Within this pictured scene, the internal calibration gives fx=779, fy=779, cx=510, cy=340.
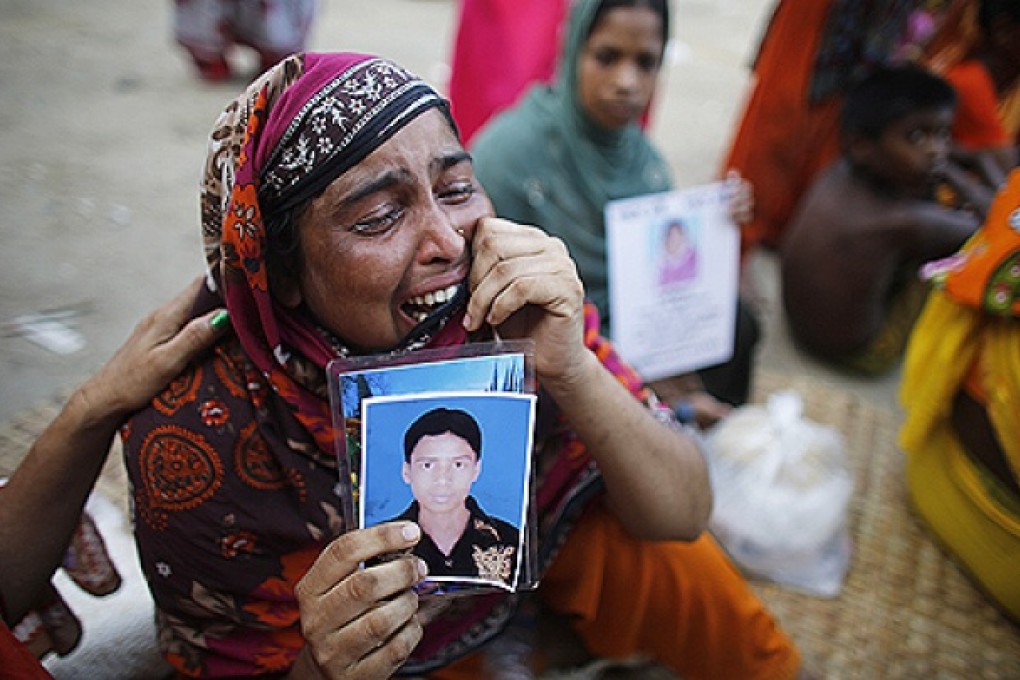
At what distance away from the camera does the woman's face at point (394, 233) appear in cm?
112

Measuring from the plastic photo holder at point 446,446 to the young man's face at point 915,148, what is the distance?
2.54 meters

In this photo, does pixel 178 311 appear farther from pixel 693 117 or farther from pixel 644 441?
pixel 693 117

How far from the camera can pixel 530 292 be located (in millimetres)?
1103

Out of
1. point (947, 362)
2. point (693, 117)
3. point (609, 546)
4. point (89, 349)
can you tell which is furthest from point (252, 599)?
point (693, 117)

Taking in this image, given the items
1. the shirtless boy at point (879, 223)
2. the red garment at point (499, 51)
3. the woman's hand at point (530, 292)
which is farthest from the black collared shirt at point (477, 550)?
the red garment at point (499, 51)

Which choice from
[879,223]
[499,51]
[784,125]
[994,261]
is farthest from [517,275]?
[784,125]

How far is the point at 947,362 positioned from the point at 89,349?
2.80 meters

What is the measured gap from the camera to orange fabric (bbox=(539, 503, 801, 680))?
1587 millimetres

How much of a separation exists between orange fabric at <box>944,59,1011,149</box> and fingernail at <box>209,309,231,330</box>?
348cm

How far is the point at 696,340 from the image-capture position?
2404mm

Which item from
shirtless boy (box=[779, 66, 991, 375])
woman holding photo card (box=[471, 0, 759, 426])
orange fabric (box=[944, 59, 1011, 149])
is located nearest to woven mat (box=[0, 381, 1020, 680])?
woman holding photo card (box=[471, 0, 759, 426])

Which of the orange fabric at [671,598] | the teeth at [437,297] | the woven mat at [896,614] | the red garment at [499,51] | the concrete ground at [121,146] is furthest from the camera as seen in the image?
the red garment at [499,51]

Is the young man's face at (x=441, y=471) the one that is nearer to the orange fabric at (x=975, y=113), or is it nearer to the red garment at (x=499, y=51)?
the red garment at (x=499, y=51)

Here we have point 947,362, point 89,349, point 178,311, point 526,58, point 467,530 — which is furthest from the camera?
point 526,58
